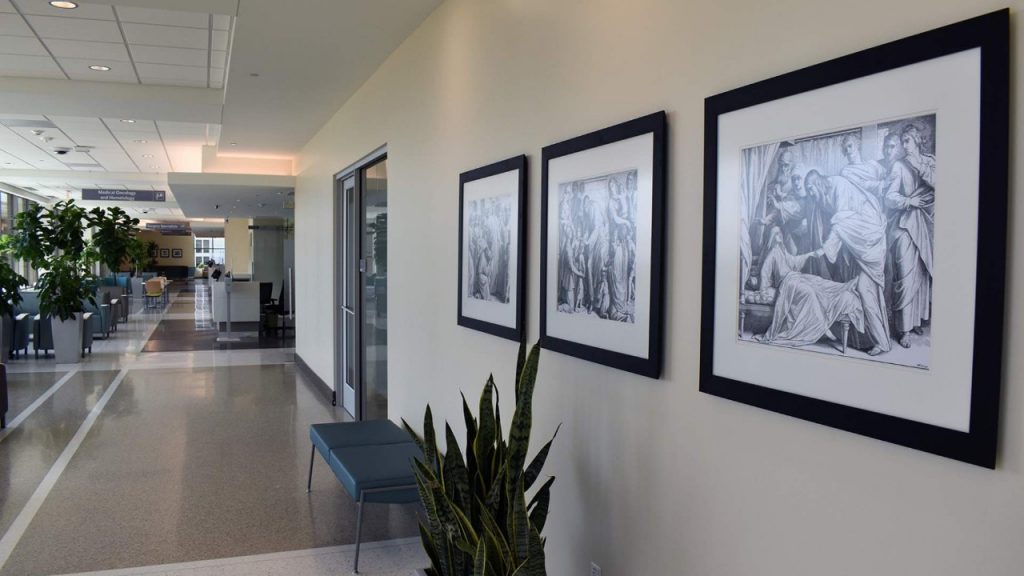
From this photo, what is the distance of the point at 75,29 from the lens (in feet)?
19.2

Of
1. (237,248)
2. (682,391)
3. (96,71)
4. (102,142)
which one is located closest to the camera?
(682,391)

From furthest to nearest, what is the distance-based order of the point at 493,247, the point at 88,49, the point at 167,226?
the point at 167,226 < the point at 88,49 < the point at 493,247

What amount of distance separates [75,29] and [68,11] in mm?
466

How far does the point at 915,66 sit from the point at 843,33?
226mm

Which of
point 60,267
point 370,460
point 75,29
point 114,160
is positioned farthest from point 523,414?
point 114,160

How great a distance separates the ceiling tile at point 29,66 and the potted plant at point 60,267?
13.0ft

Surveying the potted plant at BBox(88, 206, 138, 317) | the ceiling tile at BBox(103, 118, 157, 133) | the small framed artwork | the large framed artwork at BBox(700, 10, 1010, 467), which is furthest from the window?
the large framed artwork at BBox(700, 10, 1010, 467)

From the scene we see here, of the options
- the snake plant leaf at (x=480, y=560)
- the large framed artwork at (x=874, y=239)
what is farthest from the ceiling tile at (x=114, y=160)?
the large framed artwork at (x=874, y=239)

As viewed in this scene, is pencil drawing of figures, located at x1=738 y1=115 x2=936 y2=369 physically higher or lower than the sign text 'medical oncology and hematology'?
lower

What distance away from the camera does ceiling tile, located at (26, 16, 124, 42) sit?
18.5ft

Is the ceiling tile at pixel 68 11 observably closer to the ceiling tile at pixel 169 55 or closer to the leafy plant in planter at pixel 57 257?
the ceiling tile at pixel 169 55

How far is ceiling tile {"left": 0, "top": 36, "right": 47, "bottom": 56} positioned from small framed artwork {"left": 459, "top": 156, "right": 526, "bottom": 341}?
4.57 m

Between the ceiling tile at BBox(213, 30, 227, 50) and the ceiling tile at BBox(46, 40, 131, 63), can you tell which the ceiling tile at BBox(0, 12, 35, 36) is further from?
the ceiling tile at BBox(213, 30, 227, 50)

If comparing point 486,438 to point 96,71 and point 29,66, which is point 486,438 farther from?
point 29,66
